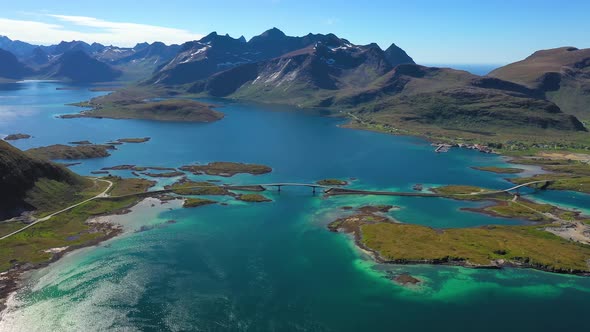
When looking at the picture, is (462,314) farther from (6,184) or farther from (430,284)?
(6,184)

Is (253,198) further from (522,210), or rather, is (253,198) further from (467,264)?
(522,210)

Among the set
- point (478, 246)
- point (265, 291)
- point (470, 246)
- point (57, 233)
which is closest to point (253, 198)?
point (57, 233)

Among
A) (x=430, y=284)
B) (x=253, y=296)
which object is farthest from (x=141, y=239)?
(x=430, y=284)

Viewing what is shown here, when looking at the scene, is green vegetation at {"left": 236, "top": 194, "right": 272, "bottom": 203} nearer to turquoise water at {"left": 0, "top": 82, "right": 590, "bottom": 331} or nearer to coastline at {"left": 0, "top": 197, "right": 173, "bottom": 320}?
coastline at {"left": 0, "top": 197, "right": 173, "bottom": 320}

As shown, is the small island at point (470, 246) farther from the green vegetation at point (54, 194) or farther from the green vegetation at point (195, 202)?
the green vegetation at point (54, 194)

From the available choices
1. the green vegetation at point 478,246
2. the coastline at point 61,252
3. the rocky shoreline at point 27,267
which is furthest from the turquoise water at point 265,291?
the green vegetation at point 478,246

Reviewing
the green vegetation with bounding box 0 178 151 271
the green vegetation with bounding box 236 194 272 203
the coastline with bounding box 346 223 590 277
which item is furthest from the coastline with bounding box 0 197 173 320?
the coastline with bounding box 346 223 590 277
